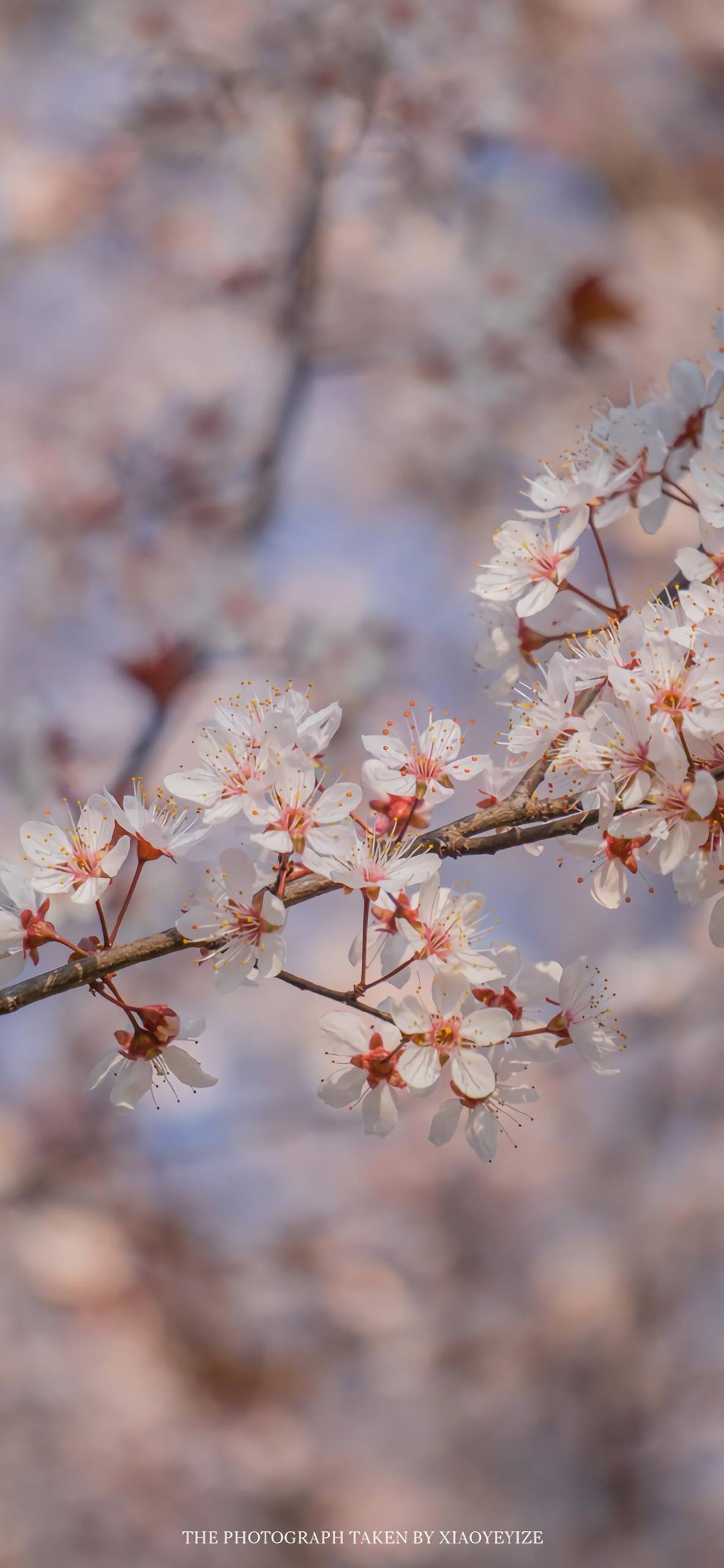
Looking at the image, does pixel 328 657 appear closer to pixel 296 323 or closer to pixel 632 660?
pixel 296 323

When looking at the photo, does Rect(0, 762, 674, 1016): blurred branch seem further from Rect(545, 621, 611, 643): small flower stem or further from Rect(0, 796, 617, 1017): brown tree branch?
Rect(545, 621, 611, 643): small flower stem

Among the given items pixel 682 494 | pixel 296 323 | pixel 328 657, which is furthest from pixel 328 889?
pixel 296 323

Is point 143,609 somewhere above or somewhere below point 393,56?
below

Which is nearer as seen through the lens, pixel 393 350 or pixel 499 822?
pixel 499 822

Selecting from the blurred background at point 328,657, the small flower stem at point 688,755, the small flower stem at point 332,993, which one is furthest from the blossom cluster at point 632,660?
the blurred background at point 328,657

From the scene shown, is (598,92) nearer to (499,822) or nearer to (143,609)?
(143,609)

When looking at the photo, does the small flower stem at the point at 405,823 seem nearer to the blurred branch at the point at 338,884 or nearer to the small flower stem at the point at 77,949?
the blurred branch at the point at 338,884

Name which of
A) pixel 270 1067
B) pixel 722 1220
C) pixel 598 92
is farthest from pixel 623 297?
pixel 722 1220
